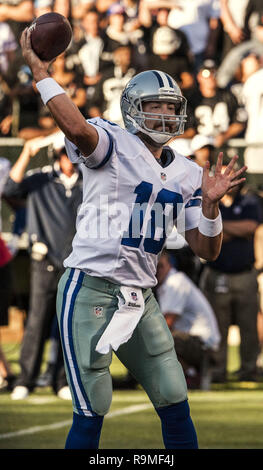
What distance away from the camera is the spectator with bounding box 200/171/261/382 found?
8.92 m

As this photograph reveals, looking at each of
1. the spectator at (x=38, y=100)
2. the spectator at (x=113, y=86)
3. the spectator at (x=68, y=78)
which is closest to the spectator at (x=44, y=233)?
the spectator at (x=38, y=100)

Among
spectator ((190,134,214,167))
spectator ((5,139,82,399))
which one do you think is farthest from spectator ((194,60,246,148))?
spectator ((5,139,82,399))

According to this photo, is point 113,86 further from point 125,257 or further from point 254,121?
point 125,257

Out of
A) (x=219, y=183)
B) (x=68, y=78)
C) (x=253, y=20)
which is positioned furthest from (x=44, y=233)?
(x=253, y=20)

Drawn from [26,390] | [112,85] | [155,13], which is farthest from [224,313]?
[155,13]

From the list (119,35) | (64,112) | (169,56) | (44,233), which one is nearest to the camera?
(64,112)

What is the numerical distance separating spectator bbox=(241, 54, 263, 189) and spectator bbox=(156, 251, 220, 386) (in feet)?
6.70

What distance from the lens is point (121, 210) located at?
14.7ft

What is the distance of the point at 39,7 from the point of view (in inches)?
434

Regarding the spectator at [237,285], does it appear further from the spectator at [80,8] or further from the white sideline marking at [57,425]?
the spectator at [80,8]

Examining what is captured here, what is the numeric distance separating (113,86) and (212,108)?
102 cm

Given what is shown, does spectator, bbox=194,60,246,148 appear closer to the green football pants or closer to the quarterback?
the quarterback

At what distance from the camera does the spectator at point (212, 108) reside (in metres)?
9.85
